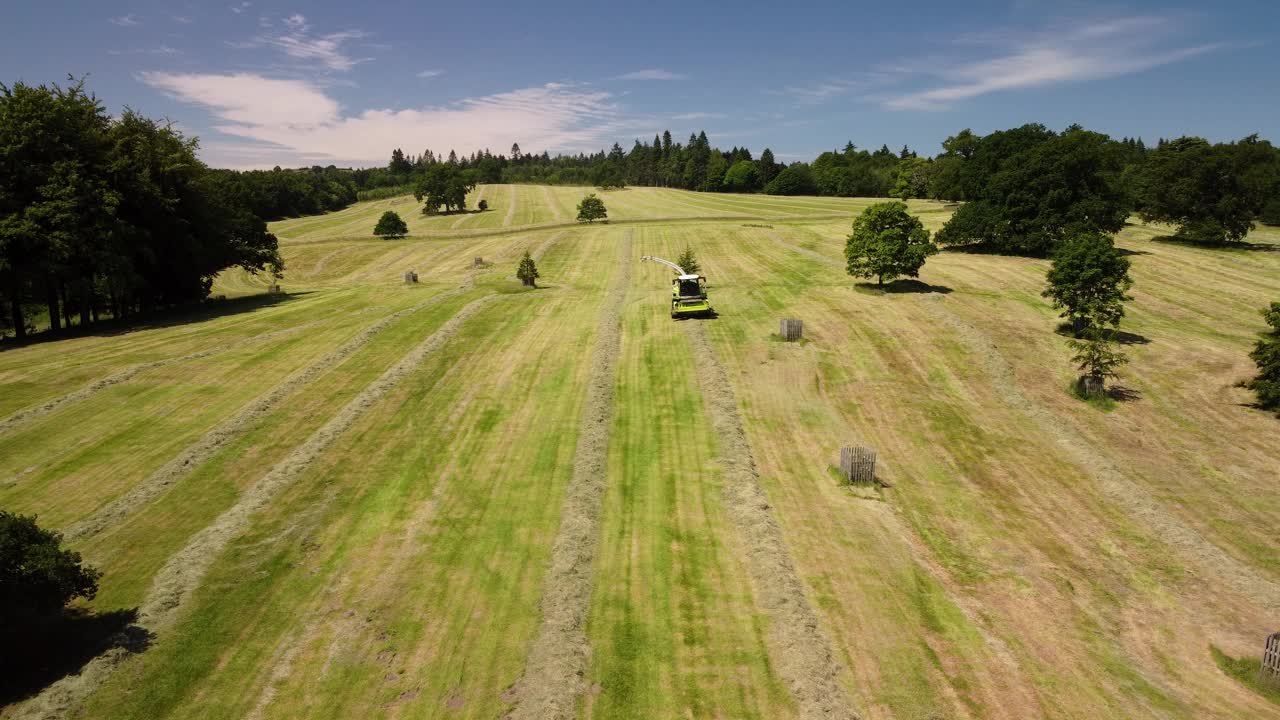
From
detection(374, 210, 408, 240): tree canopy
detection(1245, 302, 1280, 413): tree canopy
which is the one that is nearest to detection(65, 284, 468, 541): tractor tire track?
detection(1245, 302, 1280, 413): tree canopy

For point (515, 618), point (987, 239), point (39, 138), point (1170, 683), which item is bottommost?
point (1170, 683)

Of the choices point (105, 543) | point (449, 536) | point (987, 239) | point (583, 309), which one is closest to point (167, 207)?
point (583, 309)

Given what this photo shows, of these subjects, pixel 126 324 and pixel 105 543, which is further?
pixel 126 324

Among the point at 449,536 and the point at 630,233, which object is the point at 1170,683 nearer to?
the point at 449,536

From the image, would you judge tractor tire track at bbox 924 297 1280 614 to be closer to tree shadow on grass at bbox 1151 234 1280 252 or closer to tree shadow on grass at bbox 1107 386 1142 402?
tree shadow on grass at bbox 1107 386 1142 402

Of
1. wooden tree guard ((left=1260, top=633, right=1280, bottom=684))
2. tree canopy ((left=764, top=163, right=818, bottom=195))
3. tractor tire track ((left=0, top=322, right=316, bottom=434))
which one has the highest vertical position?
tree canopy ((left=764, top=163, right=818, bottom=195))

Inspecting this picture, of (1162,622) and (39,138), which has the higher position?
(39,138)

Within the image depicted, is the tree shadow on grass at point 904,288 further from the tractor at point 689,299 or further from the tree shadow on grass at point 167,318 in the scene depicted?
the tree shadow on grass at point 167,318
